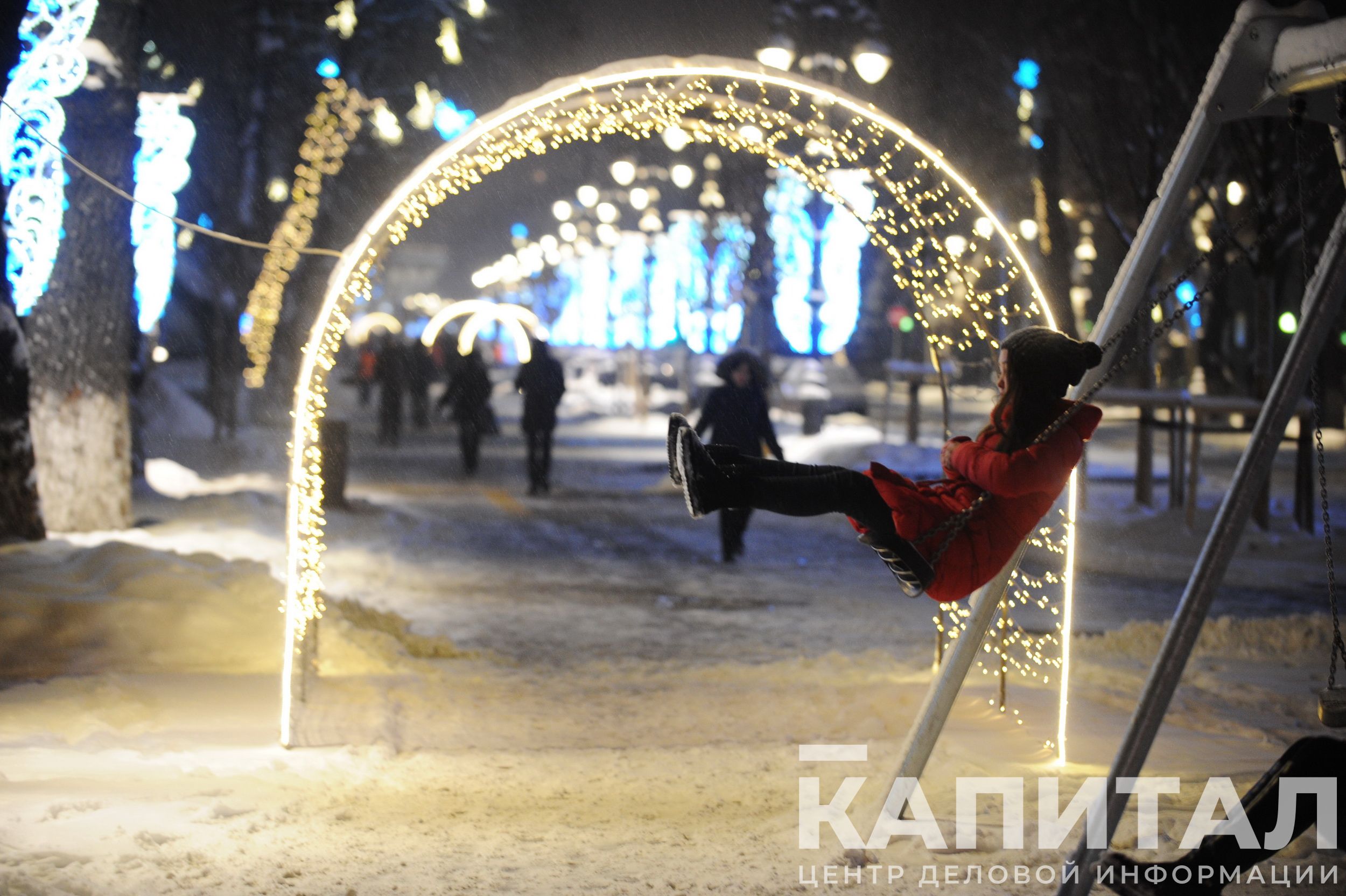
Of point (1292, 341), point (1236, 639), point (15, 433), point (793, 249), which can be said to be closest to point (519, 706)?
point (1292, 341)

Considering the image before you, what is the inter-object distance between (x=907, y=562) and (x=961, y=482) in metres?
0.45

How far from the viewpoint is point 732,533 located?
11.9m

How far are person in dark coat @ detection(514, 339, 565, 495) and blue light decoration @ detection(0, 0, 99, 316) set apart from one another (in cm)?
722

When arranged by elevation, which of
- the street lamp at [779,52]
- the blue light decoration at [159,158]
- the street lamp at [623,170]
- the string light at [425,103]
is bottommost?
the blue light decoration at [159,158]

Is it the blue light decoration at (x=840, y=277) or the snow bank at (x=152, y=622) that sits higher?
the blue light decoration at (x=840, y=277)

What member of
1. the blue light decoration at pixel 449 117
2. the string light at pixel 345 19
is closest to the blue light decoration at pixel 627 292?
the blue light decoration at pixel 449 117

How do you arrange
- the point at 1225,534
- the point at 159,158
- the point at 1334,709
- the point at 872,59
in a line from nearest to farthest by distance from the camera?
the point at 1225,534
the point at 1334,709
the point at 872,59
the point at 159,158

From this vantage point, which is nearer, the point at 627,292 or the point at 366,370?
the point at 366,370

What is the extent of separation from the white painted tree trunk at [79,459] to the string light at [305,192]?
352 inches

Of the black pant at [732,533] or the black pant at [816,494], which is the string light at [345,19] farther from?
the black pant at [816,494]

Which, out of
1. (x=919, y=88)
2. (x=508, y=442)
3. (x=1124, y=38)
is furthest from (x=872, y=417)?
(x=919, y=88)

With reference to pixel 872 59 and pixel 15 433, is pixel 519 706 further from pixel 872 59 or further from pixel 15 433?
pixel 872 59

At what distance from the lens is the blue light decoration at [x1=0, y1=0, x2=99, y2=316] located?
9.30m

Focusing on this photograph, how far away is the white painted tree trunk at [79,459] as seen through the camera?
10016 mm
